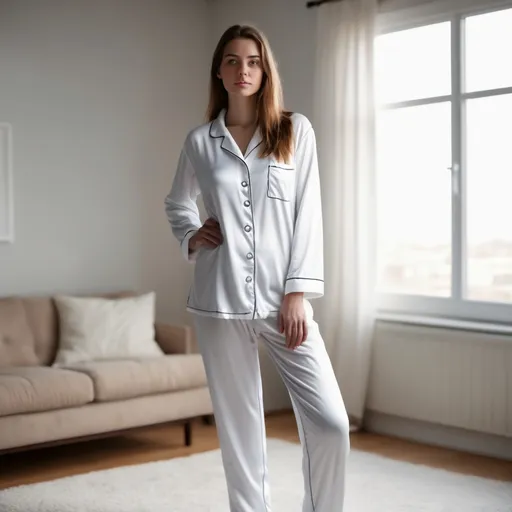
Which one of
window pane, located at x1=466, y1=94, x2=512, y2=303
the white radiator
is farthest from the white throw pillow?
window pane, located at x1=466, y1=94, x2=512, y2=303

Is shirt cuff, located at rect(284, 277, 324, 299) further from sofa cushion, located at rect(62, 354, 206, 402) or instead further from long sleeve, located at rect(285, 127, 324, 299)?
sofa cushion, located at rect(62, 354, 206, 402)

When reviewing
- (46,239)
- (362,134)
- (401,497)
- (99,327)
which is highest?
(362,134)

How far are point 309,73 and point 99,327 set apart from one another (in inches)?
78.9

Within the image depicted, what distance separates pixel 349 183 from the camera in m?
4.99

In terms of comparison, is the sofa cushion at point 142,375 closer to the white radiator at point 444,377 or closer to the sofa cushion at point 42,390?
the sofa cushion at point 42,390

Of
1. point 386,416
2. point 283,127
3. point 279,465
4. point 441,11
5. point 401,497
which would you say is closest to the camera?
point 283,127

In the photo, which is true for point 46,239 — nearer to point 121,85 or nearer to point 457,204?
point 121,85

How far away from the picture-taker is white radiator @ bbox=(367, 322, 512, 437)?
170 inches

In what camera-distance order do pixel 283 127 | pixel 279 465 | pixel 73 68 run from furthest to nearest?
pixel 73 68, pixel 279 465, pixel 283 127

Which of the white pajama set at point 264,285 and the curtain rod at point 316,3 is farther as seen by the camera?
the curtain rod at point 316,3

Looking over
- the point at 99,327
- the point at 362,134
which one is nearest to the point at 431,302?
the point at 362,134

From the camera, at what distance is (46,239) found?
5242mm

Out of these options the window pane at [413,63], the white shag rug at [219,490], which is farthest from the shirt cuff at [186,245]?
the window pane at [413,63]

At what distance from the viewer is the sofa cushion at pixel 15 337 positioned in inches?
184
